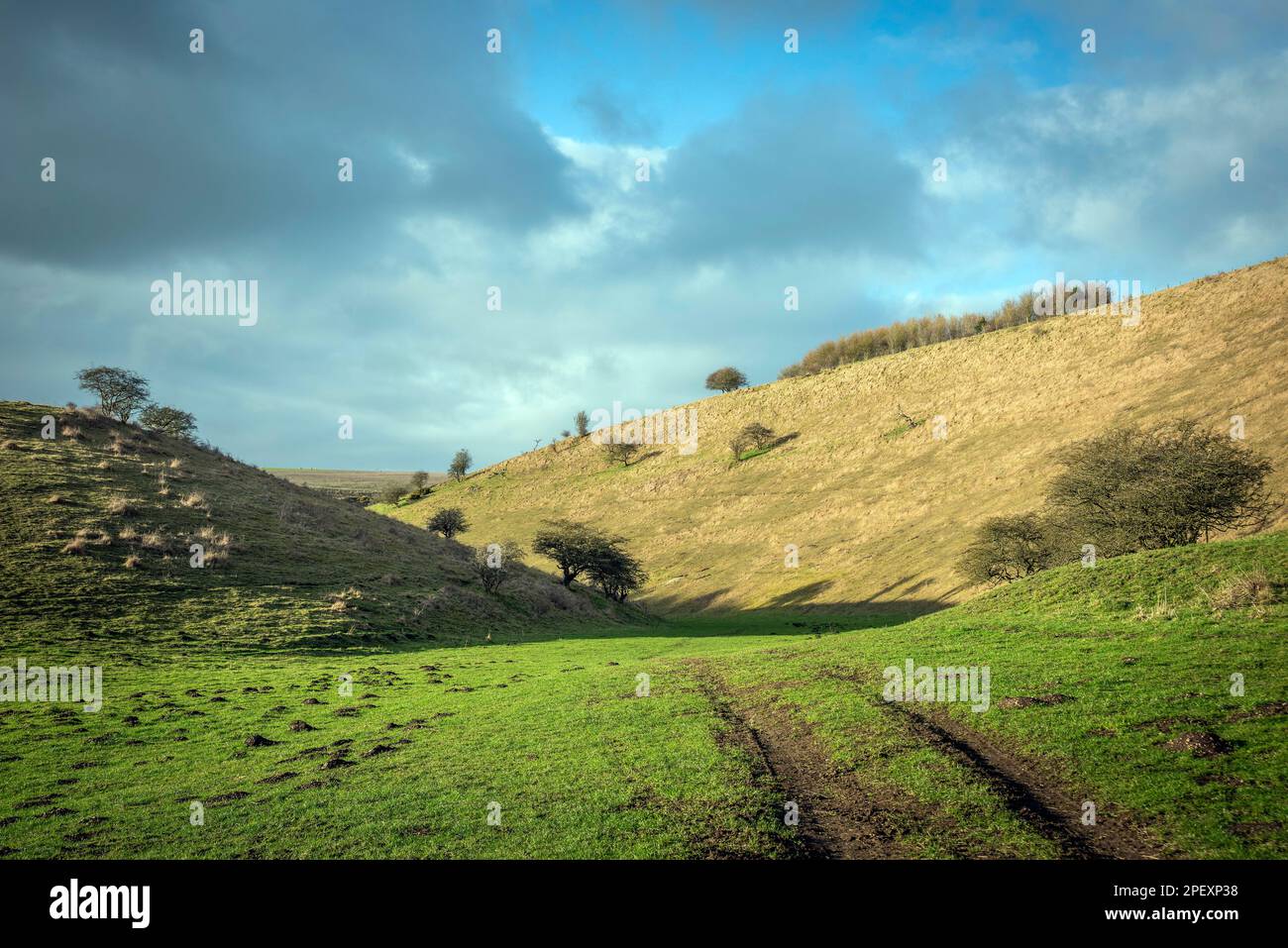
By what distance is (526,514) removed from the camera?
13112 cm

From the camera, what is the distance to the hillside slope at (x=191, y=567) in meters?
31.0

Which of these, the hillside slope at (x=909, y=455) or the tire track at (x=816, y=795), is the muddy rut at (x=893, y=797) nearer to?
the tire track at (x=816, y=795)

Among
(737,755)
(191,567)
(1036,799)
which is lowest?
(737,755)

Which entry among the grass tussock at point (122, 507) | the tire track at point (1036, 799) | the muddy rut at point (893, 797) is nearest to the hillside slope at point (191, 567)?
the grass tussock at point (122, 507)

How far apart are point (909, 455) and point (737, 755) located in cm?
8989

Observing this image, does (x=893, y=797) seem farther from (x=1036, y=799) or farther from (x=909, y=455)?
(x=909, y=455)

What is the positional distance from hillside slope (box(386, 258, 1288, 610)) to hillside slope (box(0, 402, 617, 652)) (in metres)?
31.4

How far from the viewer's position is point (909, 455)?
312 ft

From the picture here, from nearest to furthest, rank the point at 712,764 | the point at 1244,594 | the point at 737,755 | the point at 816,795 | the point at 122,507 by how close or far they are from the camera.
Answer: the point at 816,795
the point at 712,764
the point at 737,755
the point at 1244,594
the point at 122,507

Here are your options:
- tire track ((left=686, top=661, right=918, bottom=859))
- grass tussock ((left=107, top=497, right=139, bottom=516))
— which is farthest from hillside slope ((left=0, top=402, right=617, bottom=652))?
tire track ((left=686, top=661, right=918, bottom=859))

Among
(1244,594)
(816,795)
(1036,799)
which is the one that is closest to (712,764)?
(816,795)

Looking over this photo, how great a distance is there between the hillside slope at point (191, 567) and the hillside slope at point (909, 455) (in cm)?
3137

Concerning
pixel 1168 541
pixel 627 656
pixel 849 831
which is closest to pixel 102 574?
pixel 627 656

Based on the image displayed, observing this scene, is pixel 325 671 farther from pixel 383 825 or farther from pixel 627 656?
pixel 383 825
